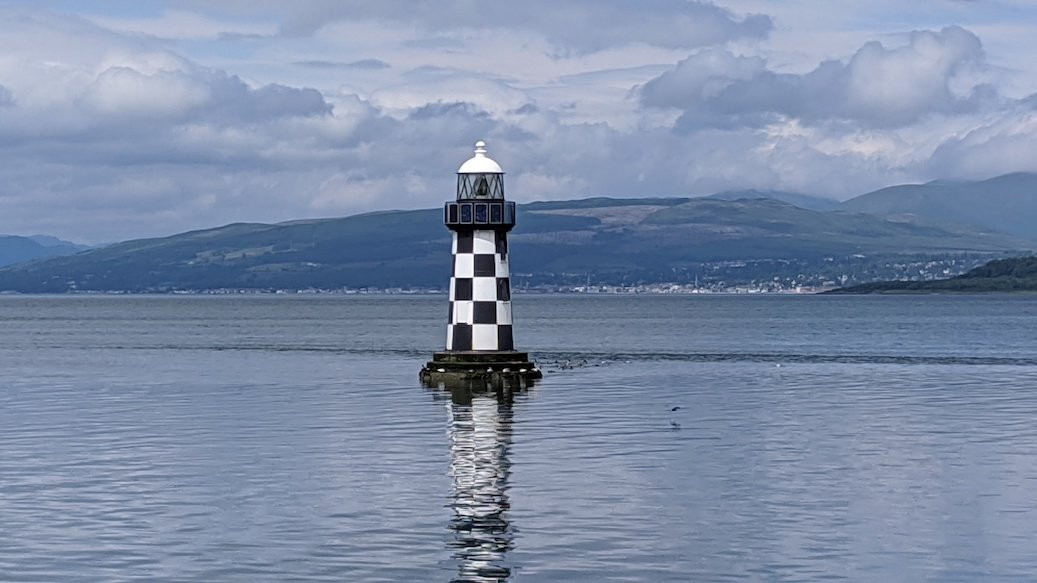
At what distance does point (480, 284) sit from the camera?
47.0 m

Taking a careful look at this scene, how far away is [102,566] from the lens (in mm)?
19234

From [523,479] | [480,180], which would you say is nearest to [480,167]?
[480,180]

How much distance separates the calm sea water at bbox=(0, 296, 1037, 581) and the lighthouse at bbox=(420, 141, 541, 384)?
1.73 meters

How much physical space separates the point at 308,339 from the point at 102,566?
8487 centimetres

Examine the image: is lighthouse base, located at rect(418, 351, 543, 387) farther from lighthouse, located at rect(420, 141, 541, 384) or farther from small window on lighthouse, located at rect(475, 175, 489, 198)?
small window on lighthouse, located at rect(475, 175, 489, 198)

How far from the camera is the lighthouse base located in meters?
47.4

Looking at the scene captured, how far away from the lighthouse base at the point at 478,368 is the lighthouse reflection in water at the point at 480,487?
429 centimetres

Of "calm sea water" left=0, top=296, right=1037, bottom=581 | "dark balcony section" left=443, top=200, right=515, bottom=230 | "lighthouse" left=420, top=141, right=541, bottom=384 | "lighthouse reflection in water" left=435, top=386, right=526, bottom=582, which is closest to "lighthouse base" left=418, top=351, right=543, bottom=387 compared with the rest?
"lighthouse" left=420, top=141, right=541, bottom=384

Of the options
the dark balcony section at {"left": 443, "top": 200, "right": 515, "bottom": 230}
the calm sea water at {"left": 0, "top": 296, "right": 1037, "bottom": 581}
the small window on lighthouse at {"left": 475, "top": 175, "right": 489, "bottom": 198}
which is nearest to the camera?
the calm sea water at {"left": 0, "top": 296, "right": 1037, "bottom": 581}

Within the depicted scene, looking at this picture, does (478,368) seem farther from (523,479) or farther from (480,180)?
(523,479)

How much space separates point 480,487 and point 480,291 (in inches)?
855

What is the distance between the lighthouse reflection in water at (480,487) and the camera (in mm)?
19592

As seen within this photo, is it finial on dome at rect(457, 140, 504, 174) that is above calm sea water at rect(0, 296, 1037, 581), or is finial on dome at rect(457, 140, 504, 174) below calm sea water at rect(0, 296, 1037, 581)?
above

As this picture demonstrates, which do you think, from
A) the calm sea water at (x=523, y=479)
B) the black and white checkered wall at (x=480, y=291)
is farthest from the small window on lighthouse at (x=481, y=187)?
the calm sea water at (x=523, y=479)
